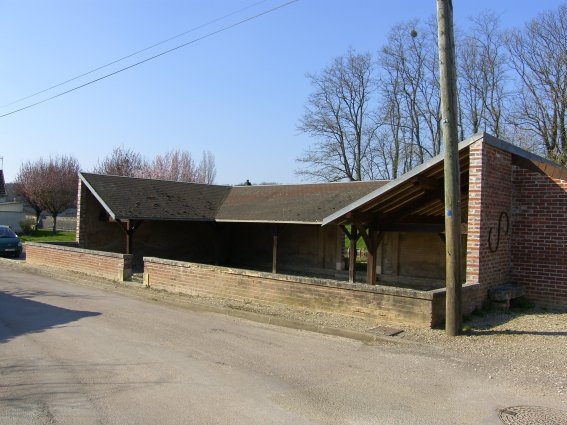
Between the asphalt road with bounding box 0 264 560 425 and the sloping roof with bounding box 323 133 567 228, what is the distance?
4.11m

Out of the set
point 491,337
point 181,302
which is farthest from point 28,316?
point 491,337

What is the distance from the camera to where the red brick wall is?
10.2m

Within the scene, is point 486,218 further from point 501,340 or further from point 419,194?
point 419,194

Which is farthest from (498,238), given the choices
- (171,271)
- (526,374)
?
(171,271)

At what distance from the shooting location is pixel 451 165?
8438 millimetres

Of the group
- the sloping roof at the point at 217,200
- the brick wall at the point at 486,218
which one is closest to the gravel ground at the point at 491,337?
the brick wall at the point at 486,218

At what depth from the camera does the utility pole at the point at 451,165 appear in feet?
27.4

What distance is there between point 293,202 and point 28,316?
12.6 metres

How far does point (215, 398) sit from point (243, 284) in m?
6.57

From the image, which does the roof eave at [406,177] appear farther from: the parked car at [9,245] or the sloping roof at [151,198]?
the parked car at [9,245]

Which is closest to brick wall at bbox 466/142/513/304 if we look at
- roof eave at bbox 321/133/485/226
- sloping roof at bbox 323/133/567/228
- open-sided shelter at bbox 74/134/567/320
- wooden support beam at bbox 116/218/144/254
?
open-sided shelter at bbox 74/134/567/320

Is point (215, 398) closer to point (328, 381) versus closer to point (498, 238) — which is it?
point (328, 381)

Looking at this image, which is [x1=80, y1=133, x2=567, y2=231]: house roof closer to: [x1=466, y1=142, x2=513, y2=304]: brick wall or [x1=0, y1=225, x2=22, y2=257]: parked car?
[x1=466, y1=142, x2=513, y2=304]: brick wall

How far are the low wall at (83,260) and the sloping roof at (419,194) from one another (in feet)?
21.5
